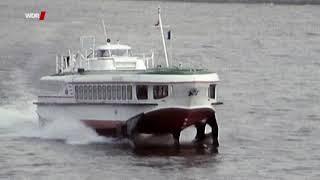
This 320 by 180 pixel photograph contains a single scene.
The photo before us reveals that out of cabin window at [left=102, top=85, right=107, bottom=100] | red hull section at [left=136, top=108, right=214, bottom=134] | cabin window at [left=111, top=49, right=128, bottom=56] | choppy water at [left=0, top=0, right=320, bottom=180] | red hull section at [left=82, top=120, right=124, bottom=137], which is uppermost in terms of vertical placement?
cabin window at [left=111, top=49, right=128, bottom=56]

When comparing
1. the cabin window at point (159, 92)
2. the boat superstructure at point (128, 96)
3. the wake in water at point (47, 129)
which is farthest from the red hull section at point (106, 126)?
the cabin window at point (159, 92)

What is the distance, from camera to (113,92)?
63.8m

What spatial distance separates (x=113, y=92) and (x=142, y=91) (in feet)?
5.75

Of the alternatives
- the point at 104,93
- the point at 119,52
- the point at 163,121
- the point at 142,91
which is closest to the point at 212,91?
the point at 163,121

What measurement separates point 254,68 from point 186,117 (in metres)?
50.9

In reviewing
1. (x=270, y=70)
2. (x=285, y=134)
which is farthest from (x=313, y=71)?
(x=285, y=134)

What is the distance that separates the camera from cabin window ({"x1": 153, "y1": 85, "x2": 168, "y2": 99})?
204ft

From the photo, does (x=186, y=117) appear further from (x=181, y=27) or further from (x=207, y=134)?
(x=181, y=27)

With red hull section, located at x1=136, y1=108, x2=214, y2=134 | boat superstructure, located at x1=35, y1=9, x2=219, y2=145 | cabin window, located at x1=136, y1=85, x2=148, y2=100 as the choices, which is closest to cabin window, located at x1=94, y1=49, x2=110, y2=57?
boat superstructure, located at x1=35, y1=9, x2=219, y2=145

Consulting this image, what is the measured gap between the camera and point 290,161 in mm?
60719

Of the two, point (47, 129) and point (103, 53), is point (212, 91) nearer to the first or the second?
point (103, 53)

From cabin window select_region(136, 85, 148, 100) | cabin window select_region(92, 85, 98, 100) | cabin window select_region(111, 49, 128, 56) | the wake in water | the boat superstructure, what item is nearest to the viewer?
the boat superstructure

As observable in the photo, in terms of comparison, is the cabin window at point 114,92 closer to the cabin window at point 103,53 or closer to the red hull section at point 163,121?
the red hull section at point 163,121

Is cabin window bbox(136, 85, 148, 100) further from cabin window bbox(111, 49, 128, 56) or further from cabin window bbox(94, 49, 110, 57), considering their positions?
cabin window bbox(111, 49, 128, 56)
